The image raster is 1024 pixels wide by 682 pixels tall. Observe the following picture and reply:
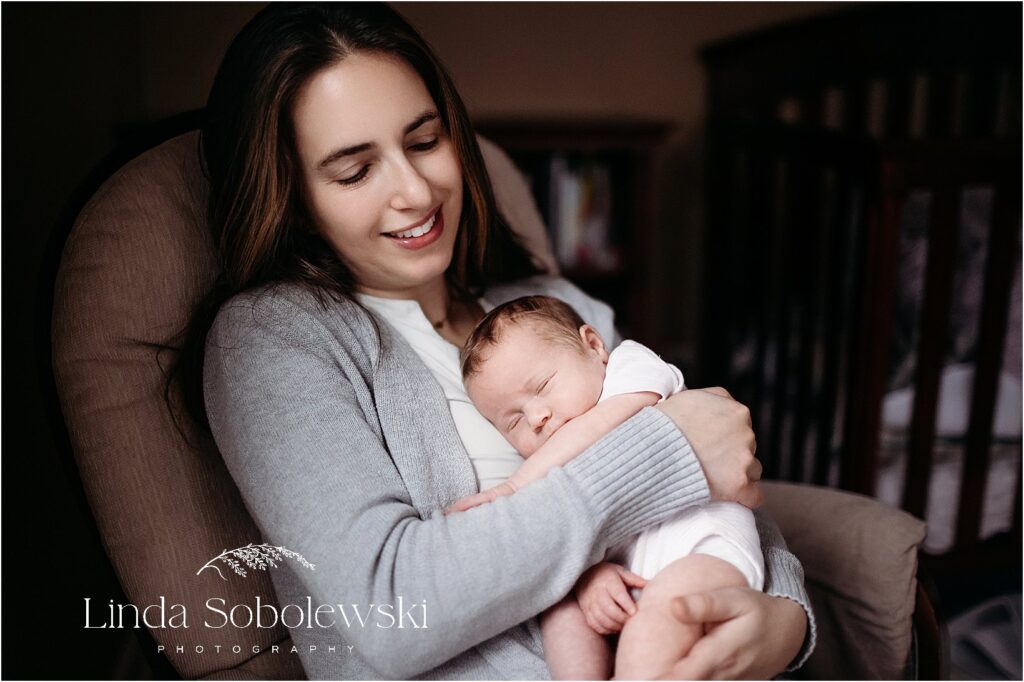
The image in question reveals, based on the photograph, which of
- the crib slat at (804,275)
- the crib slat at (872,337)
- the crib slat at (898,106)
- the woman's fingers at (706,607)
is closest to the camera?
the woman's fingers at (706,607)

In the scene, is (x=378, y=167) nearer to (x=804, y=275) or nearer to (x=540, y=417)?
(x=540, y=417)

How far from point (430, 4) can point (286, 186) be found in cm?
193

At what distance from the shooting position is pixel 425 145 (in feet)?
3.36

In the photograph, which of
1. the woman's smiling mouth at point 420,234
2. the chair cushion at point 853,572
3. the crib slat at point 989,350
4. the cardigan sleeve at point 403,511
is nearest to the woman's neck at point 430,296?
the woman's smiling mouth at point 420,234

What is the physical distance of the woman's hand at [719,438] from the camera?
888 mm

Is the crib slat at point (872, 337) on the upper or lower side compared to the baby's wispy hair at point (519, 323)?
lower

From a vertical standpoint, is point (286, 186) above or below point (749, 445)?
above

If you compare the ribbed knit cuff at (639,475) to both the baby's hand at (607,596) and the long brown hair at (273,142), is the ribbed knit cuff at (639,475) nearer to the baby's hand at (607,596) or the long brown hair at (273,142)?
the baby's hand at (607,596)

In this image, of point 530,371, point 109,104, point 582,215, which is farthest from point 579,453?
point 582,215

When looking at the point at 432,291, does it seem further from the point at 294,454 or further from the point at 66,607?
the point at 66,607

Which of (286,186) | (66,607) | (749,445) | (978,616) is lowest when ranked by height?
(978,616)

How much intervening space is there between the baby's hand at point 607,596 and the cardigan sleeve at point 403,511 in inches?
1.0

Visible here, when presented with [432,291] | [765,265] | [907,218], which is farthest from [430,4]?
[432,291]

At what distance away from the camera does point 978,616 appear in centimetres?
180
